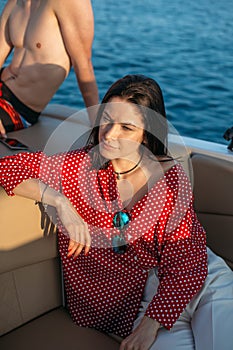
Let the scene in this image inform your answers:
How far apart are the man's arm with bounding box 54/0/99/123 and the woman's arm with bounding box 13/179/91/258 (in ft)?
2.90

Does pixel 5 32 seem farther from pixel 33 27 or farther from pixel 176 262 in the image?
pixel 176 262

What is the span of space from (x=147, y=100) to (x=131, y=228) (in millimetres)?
353

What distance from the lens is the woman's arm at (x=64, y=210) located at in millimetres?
1468

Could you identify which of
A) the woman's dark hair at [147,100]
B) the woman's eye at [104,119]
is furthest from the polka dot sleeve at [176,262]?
the woman's eye at [104,119]

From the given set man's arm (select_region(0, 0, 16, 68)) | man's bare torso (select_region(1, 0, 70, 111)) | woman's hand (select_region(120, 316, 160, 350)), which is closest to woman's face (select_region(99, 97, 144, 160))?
woman's hand (select_region(120, 316, 160, 350))

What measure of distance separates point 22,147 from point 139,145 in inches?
25.5

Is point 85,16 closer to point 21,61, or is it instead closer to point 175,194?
point 21,61

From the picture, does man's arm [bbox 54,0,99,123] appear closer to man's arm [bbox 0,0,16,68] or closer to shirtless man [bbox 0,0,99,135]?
shirtless man [bbox 0,0,99,135]

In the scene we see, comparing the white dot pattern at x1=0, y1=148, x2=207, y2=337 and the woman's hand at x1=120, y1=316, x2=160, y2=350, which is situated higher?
the white dot pattern at x1=0, y1=148, x2=207, y2=337

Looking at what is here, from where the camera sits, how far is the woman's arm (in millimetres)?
1468

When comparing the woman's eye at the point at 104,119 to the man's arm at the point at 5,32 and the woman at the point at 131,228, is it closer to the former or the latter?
the woman at the point at 131,228

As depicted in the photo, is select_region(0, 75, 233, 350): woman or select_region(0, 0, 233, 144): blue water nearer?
select_region(0, 75, 233, 350): woman

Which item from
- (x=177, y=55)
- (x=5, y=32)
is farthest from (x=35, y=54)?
(x=177, y=55)

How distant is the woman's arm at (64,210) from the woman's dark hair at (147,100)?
23 cm
